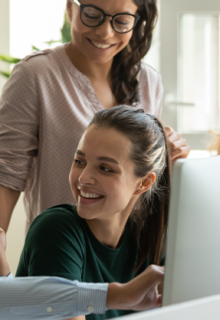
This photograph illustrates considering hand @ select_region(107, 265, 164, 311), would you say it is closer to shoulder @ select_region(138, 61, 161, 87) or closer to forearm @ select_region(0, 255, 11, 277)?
forearm @ select_region(0, 255, 11, 277)

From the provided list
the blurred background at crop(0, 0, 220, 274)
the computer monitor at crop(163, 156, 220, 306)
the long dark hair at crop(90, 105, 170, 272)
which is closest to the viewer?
the computer monitor at crop(163, 156, 220, 306)

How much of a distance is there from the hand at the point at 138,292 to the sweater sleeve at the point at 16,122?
66cm

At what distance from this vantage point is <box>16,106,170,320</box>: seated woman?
0.91m

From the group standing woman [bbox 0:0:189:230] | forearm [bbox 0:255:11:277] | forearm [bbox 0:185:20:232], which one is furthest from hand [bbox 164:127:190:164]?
forearm [bbox 0:255:11:277]

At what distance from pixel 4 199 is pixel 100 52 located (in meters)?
0.53

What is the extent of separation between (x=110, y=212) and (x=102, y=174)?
10 centimetres

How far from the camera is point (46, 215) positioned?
97 cm

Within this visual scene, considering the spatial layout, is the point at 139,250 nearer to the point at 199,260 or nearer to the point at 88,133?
the point at 88,133

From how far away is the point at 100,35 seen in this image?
1131mm

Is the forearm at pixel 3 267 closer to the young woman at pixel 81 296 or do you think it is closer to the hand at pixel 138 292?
the young woman at pixel 81 296

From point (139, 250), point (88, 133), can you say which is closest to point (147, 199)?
point (139, 250)

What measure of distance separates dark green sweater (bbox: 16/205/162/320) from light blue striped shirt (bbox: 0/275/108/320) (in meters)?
0.20

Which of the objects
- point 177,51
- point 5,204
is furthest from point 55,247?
point 177,51

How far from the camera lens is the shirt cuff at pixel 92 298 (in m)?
0.62
